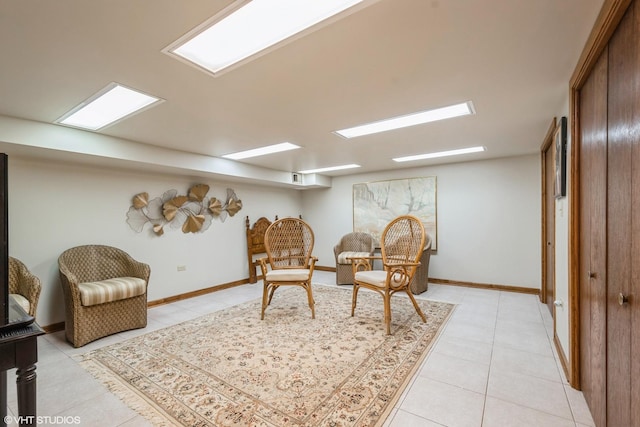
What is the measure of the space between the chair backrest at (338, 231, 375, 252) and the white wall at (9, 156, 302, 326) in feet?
6.66

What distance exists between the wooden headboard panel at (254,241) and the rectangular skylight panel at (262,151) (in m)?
1.53

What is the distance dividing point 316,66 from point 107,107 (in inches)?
76.0

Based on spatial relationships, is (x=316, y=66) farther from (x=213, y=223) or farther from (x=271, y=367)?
(x=213, y=223)

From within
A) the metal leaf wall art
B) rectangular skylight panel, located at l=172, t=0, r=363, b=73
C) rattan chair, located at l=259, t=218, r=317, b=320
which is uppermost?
rectangular skylight panel, located at l=172, t=0, r=363, b=73

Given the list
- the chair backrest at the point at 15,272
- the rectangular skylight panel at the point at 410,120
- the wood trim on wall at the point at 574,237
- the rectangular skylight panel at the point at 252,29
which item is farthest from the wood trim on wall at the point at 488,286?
the chair backrest at the point at 15,272

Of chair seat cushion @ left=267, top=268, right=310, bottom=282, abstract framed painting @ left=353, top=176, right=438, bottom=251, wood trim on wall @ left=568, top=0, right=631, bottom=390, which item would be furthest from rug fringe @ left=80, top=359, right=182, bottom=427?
abstract framed painting @ left=353, top=176, right=438, bottom=251

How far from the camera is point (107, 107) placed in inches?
96.0

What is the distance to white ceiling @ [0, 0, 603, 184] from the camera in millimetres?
1290

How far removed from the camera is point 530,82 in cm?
198

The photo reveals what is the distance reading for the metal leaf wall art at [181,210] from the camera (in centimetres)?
393

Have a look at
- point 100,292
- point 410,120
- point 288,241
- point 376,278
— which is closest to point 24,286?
point 100,292

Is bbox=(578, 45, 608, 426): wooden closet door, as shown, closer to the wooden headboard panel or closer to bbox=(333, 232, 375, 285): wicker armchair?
bbox=(333, 232, 375, 285): wicker armchair

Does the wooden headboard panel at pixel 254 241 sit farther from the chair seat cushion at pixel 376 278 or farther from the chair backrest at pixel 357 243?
the chair seat cushion at pixel 376 278

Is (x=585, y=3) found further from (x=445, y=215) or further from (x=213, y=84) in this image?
(x=445, y=215)
